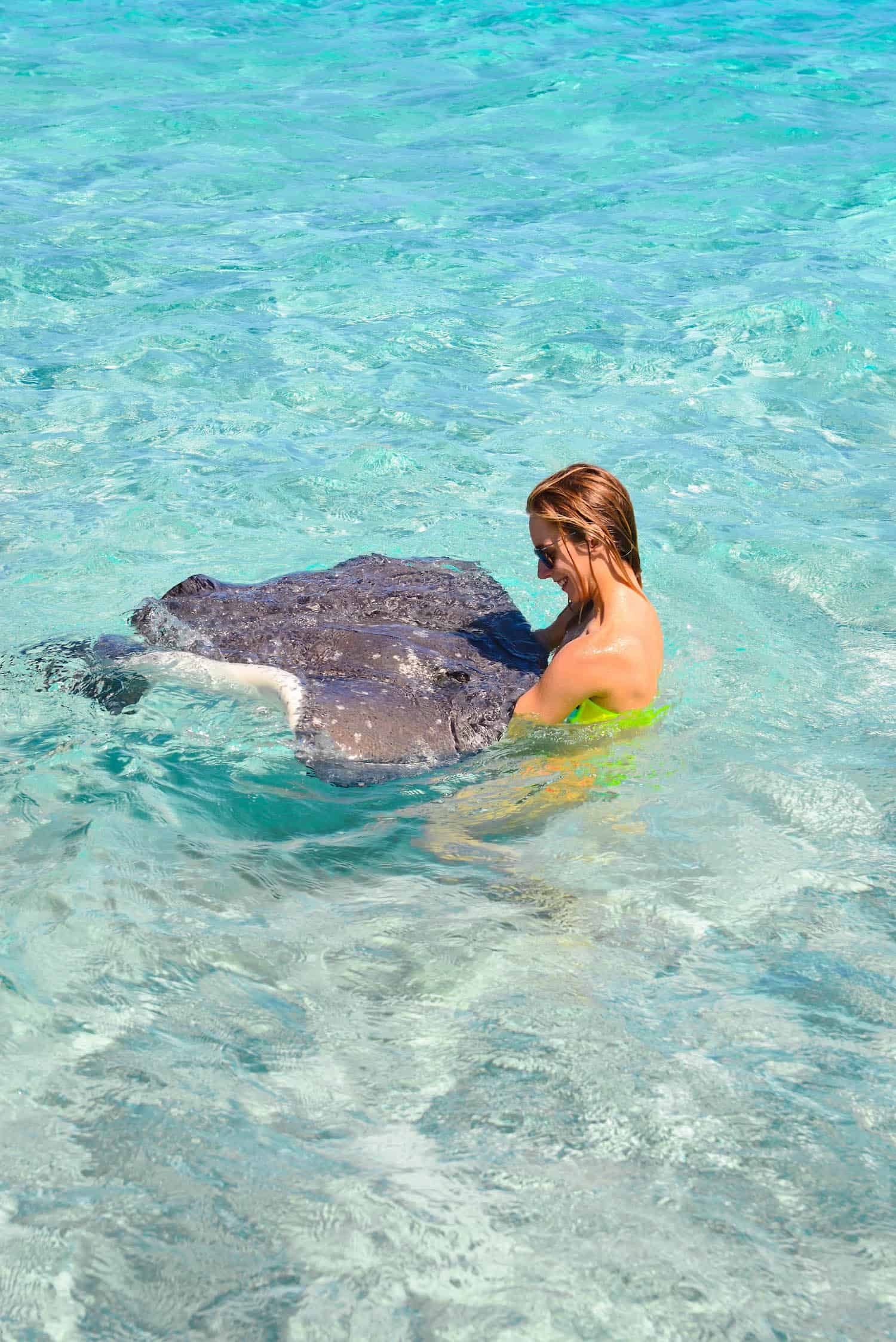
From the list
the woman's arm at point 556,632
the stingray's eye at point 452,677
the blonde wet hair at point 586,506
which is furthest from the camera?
the woman's arm at point 556,632

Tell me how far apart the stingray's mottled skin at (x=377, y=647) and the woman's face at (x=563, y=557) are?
491 mm

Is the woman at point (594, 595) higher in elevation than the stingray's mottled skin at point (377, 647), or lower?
higher

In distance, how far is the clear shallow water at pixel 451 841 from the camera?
106 inches

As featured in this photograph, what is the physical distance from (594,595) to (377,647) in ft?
3.04

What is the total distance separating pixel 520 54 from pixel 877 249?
893cm

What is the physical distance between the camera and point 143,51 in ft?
57.7

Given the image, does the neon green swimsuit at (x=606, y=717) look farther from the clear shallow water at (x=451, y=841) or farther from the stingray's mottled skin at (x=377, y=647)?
the stingray's mottled skin at (x=377, y=647)

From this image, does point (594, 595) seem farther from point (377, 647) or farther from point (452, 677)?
point (377, 647)

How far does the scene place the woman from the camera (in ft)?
14.4

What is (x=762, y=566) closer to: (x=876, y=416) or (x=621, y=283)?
(x=876, y=416)

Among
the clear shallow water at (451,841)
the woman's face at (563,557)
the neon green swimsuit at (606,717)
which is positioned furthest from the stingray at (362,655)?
the woman's face at (563,557)

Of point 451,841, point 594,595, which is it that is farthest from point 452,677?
point 451,841

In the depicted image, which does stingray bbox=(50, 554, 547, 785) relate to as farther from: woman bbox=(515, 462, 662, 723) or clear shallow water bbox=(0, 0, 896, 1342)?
woman bbox=(515, 462, 662, 723)

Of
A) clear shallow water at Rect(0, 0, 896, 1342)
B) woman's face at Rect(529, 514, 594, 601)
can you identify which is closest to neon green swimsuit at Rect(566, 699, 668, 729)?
clear shallow water at Rect(0, 0, 896, 1342)
